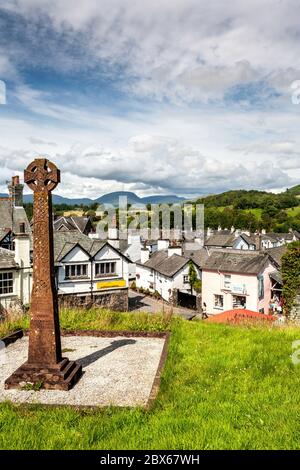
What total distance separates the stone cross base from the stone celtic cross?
0.03 m

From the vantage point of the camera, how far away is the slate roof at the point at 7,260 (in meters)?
24.0

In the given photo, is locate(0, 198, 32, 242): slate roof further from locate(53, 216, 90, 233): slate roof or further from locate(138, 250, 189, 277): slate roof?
locate(53, 216, 90, 233): slate roof

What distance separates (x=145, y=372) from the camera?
364 inches

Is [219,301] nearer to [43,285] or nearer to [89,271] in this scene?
[89,271]

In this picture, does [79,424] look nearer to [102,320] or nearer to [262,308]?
[102,320]

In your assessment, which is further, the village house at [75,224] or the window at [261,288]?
the village house at [75,224]

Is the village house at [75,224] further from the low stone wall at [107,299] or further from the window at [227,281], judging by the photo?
the window at [227,281]

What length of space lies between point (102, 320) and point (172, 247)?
1132 inches

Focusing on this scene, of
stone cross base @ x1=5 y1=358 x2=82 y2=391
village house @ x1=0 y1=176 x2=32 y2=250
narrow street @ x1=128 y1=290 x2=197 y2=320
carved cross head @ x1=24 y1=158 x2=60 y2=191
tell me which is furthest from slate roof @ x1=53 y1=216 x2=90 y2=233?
stone cross base @ x1=5 y1=358 x2=82 y2=391

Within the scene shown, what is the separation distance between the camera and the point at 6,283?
2434cm

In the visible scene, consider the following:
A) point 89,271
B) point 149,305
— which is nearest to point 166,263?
point 149,305

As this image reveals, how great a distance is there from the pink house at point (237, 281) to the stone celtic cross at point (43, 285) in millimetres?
25289

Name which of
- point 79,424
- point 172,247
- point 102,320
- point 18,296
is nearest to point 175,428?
point 79,424

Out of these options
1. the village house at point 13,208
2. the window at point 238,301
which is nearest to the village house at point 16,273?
the village house at point 13,208
